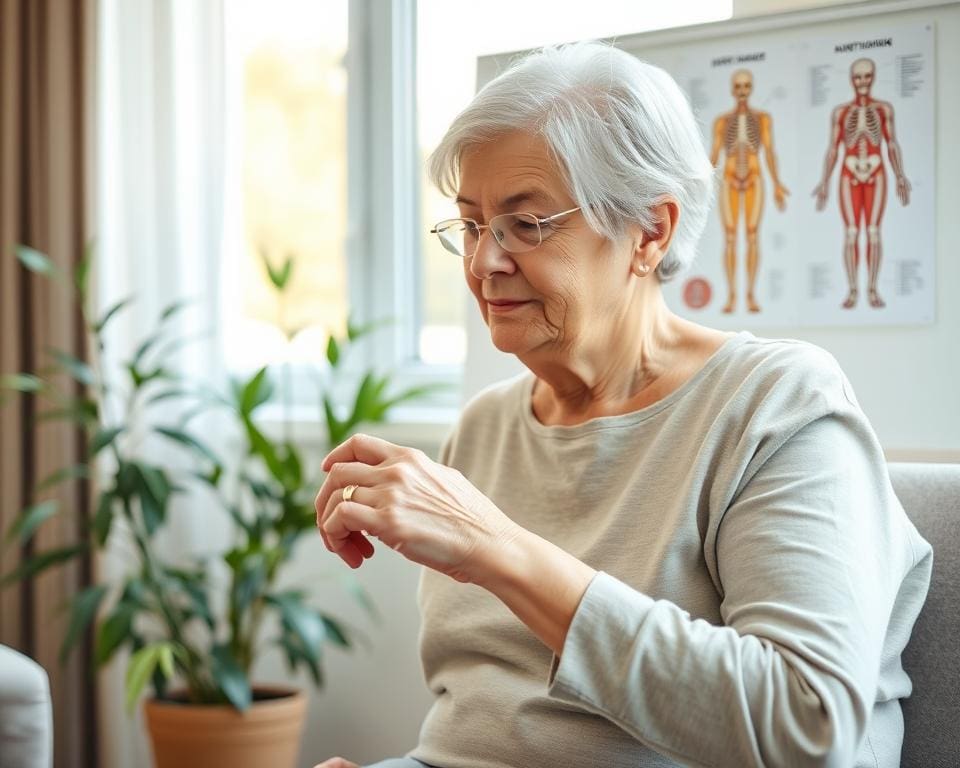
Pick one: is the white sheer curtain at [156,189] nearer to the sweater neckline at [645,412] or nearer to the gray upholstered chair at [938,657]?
the sweater neckline at [645,412]

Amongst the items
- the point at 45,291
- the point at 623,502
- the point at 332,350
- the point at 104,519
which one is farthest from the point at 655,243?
the point at 45,291

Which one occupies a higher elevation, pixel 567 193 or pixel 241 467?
pixel 567 193

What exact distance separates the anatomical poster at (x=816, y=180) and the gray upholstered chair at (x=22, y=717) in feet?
3.66

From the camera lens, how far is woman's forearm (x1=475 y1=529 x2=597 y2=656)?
1098 millimetres

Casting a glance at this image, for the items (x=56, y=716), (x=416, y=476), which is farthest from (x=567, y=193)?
(x=56, y=716)

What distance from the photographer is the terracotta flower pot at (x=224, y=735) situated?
2.42m

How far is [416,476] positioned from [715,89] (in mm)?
1042

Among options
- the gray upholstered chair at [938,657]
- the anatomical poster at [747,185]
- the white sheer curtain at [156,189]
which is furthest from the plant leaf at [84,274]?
the gray upholstered chair at [938,657]

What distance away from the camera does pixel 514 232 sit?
1384mm

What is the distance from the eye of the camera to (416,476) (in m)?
1.15

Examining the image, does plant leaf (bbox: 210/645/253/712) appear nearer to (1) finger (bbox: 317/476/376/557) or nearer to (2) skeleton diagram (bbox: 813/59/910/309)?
(1) finger (bbox: 317/476/376/557)

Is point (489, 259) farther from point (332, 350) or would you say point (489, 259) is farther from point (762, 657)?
point (332, 350)

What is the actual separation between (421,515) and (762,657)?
1.12ft

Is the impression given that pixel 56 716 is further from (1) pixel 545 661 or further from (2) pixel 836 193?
(2) pixel 836 193
